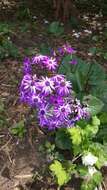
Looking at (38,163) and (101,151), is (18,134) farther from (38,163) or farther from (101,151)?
(101,151)

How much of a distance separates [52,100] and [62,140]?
0.45 meters

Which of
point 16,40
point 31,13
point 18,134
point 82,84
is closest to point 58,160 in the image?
point 18,134

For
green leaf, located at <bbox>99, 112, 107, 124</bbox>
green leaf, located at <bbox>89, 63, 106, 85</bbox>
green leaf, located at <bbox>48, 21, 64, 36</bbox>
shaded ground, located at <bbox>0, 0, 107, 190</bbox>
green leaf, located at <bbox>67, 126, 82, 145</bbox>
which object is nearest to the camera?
green leaf, located at <bbox>67, 126, 82, 145</bbox>

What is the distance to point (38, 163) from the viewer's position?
3.47 m

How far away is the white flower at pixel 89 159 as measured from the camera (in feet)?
10.6

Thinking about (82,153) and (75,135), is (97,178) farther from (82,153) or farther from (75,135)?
(75,135)

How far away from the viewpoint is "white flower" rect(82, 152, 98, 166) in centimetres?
325

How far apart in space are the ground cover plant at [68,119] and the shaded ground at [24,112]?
0.12 metres

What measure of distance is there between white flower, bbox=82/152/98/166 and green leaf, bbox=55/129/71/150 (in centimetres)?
22

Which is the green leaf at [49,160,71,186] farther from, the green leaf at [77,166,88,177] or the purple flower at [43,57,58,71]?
the purple flower at [43,57,58,71]

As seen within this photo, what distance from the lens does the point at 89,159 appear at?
3248 mm

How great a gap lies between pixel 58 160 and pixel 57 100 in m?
0.54

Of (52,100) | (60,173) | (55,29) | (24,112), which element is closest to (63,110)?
(52,100)

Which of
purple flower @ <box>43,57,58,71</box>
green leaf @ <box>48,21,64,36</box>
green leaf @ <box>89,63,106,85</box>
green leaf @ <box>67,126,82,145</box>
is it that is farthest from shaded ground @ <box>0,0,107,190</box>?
purple flower @ <box>43,57,58,71</box>
